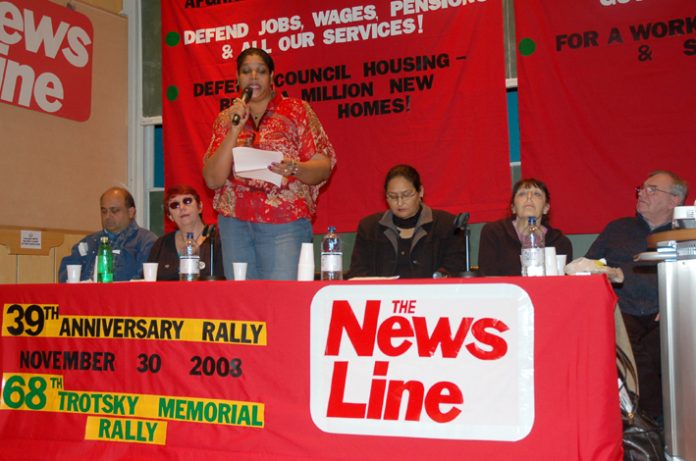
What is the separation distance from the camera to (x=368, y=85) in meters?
4.46

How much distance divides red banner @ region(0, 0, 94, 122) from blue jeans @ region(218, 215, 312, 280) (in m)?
2.30

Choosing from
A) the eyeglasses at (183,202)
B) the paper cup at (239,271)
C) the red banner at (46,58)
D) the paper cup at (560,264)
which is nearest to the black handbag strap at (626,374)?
the paper cup at (560,264)

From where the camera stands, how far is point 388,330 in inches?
81.0

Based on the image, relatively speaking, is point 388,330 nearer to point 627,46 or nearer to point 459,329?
point 459,329

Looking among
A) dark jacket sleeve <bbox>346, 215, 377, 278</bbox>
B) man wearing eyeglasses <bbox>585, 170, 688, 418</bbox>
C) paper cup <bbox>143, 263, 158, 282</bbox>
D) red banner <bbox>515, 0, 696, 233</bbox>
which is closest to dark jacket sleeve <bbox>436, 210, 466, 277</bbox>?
dark jacket sleeve <bbox>346, 215, 377, 278</bbox>

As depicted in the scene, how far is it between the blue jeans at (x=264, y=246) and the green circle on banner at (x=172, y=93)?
234 cm

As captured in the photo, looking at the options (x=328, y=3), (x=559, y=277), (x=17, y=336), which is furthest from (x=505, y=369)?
(x=328, y=3)

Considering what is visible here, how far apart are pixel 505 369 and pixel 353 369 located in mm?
436

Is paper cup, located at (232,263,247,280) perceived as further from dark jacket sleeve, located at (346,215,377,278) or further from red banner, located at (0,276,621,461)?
dark jacket sleeve, located at (346,215,377,278)

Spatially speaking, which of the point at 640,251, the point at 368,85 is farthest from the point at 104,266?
the point at 640,251

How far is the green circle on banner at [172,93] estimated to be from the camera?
4.86 m

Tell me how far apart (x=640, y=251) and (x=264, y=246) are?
1765 mm

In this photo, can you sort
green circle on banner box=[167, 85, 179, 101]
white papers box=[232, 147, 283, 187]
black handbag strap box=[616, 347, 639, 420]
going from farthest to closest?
1. green circle on banner box=[167, 85, 179, 101]
2. white papers box=[232, 147, 283, 187]
3. black handbag strap box=[616, 347, 639, 420]

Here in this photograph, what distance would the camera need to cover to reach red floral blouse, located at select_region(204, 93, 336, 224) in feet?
8.87
